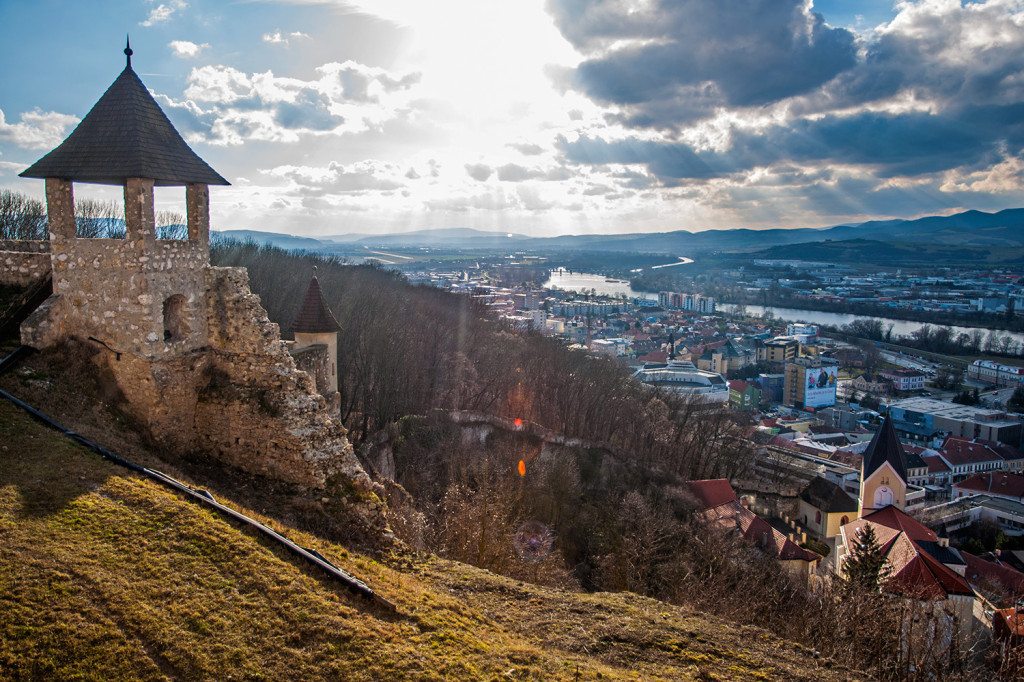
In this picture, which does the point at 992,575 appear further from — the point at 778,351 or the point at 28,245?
the point at 778,351

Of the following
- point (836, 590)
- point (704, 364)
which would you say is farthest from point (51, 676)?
point (704, 364)

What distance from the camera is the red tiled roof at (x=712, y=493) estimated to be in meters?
33.6

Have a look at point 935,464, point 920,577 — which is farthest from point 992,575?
point 935,464

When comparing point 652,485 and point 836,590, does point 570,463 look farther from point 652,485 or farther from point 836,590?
point 836,590

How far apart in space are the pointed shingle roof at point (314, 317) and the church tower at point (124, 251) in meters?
8.33

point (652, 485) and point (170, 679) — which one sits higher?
point (170, 679)

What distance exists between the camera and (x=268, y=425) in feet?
38.9

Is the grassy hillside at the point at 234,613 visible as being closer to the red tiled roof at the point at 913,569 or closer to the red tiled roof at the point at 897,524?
the red tiled roof at the point at 913,569

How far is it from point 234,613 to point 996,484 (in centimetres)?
5873

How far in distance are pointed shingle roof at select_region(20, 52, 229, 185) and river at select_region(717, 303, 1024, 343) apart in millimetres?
135128

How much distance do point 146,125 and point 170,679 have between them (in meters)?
9.79

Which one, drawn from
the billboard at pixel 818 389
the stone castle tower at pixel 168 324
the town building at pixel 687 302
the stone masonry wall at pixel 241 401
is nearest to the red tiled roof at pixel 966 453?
the billboard at pixel 818 389

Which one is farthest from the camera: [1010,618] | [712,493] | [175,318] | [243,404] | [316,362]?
[712,493]

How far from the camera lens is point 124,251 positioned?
445 inches
